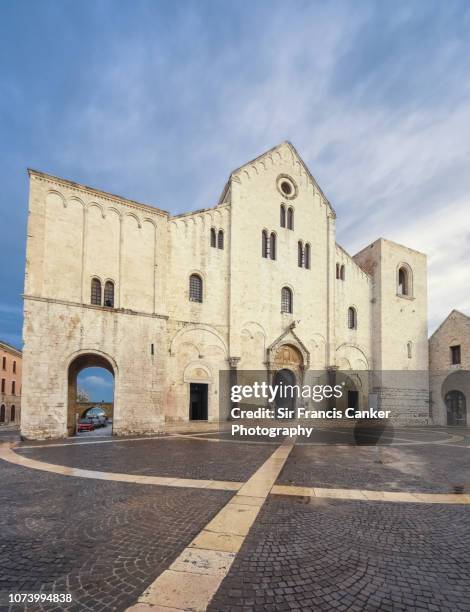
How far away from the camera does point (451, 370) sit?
3070 cm

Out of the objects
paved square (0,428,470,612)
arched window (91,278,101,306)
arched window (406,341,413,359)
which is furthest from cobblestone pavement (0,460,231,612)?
arched window (406,341,413,359)

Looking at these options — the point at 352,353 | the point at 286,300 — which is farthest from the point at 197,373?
the point at 352,353

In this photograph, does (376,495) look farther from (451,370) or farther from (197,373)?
(451,370)

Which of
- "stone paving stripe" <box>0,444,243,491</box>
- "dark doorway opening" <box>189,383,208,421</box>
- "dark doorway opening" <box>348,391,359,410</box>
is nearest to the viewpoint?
"stone paving stripe" <box>0,444,243,491</box>

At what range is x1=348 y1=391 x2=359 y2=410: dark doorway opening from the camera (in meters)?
28.1

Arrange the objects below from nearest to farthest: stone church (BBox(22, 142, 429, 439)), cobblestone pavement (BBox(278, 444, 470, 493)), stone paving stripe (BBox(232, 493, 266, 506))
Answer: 1. stone paving stripe (BBox(232, 493, 266, 506))
2. cobblestone pavement (BBox(278, 444, 470, 493))
3. stone church (BBox(22, 142, 429, 439))

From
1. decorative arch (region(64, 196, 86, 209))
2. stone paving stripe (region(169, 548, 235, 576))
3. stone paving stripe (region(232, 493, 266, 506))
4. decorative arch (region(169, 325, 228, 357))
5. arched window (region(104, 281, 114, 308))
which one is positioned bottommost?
stone paving stripe (region(232, 493, 266, 506))

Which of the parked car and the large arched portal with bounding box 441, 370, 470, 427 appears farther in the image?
the parked car

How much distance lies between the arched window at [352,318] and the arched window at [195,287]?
1295cm

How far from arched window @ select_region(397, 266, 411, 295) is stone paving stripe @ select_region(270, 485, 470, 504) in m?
26.6

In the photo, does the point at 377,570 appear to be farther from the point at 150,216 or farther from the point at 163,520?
the point at 150,216

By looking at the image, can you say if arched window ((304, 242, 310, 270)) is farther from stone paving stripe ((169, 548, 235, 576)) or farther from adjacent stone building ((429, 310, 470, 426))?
stone paving stripe ((169, 548, 235, 576))

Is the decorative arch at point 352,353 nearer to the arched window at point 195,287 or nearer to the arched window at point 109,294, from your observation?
the arched window at point 195,287

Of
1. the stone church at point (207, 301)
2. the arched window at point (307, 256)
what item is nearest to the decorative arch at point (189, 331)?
the stone church at point (207, 301)
